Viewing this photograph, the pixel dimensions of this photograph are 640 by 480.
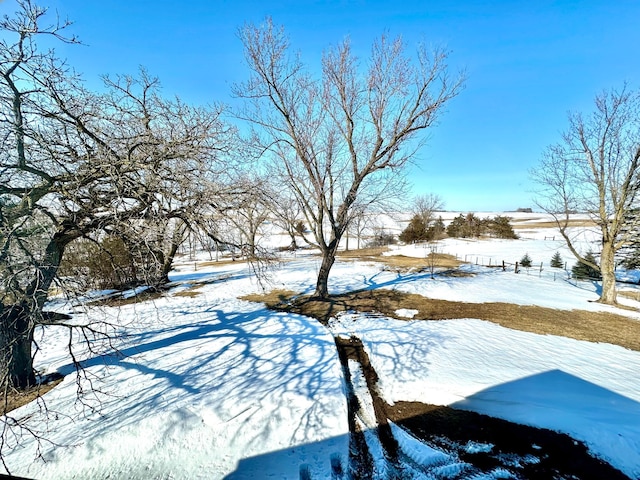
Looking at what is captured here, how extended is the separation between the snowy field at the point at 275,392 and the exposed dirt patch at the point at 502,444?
22 cm

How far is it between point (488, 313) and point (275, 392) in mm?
8194

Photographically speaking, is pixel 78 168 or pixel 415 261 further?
pixel 415 261

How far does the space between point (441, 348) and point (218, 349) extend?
18.0 feet

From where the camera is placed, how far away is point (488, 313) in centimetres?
956

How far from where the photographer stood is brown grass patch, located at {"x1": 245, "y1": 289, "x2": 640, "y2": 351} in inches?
312

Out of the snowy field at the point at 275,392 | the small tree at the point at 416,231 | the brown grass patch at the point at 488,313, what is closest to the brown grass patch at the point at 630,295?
the brown grass patch at the point at 488,313

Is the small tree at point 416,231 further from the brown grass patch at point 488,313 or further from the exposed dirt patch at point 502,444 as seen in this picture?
the exposed dirt patch at point 502,444

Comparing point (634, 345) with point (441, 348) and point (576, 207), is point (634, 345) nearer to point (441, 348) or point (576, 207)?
point (441, 348)

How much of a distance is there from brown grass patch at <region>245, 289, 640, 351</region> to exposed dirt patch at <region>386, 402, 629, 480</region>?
461 centimetres

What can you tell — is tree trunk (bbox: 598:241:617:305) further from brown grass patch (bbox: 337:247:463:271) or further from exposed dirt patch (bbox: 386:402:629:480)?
exposed dirt patch (bbox: 386:402:629:480)

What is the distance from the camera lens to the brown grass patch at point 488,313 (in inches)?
312

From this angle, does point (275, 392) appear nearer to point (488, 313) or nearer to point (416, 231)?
point (488, 313)

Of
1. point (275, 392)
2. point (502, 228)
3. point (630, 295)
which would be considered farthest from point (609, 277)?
point (502, 228)

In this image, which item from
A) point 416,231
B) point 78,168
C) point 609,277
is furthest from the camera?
point 416,231
